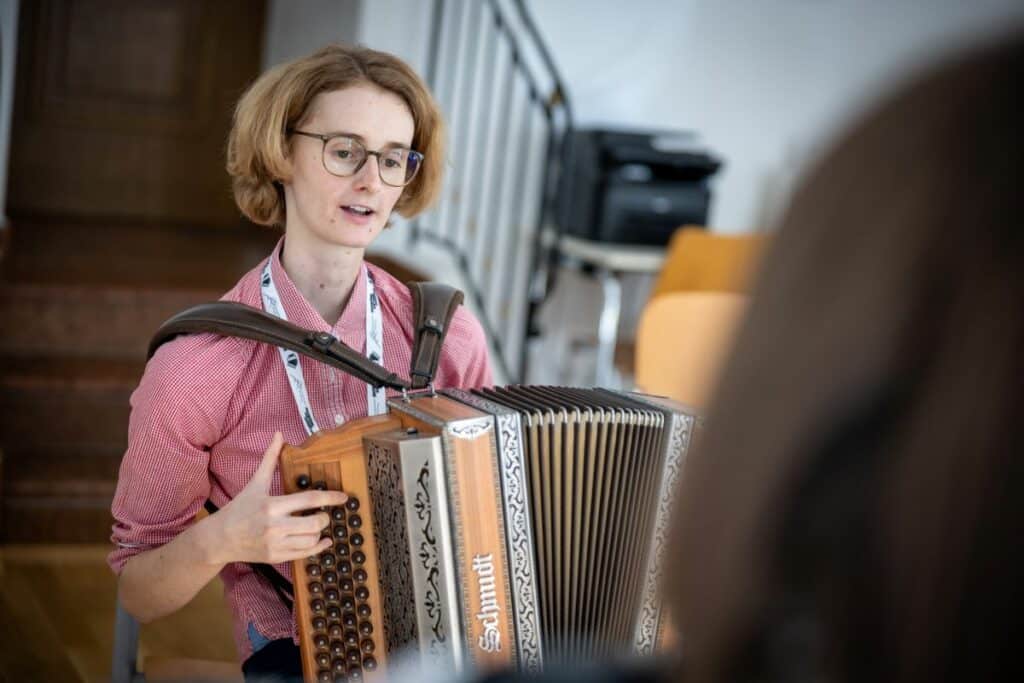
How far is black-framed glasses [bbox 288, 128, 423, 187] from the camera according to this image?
1.56 metres

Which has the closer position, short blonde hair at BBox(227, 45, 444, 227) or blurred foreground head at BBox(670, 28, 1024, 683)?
blurred foreground head at BBox(670, 28, 1024, 683)

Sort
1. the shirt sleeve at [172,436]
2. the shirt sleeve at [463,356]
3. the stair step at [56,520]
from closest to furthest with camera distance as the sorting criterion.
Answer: the shirt sleeve at [172,436] < the shirt sleeve at [463,356] < the stair step at [56,520]

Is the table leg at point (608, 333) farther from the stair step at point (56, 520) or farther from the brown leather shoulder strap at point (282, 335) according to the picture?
the brown leather shoulder strap at point (282, 335)

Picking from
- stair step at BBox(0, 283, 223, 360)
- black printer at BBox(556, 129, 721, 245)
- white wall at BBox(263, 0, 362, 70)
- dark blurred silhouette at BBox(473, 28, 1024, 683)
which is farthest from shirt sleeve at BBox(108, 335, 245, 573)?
white wall at BBox(263, 0, 362, 70)

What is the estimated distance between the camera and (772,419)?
523 millimetres

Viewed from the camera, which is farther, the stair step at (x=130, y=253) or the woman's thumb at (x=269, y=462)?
the stair step at (x=130, y=253)

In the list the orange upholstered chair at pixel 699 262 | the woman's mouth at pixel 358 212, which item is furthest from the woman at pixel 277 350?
the orange upholstered chair at pixel 699 262

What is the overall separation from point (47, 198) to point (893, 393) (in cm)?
458

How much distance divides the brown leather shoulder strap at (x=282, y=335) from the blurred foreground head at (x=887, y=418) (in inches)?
38.0

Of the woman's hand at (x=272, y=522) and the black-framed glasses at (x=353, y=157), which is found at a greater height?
the black-framed glasses at (x=353, y=157)

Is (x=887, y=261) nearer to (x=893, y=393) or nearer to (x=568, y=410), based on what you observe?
(x=893, y=393)

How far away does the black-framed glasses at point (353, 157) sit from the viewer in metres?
1.56

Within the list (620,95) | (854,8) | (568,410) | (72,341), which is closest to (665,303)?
(568,410)

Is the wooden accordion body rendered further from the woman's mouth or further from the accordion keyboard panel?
the woman's mouth
